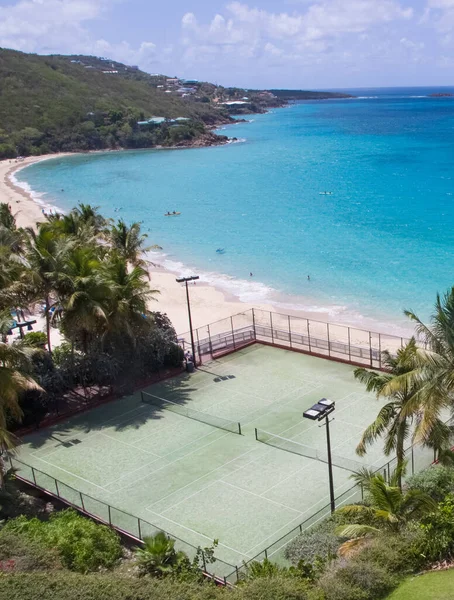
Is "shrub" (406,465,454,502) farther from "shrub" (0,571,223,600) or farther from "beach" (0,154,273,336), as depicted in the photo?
"beach" (0,154,273,336)

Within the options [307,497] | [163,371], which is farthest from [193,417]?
[307,497]

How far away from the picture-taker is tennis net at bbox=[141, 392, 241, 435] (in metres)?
27.3

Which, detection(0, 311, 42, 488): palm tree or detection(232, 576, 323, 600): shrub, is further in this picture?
detection(0, 311, 42, 488): palm tree

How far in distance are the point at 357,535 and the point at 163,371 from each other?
18.3m

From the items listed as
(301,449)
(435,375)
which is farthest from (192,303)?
(435,375)

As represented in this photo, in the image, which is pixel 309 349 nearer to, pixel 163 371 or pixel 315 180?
pixel 163 371

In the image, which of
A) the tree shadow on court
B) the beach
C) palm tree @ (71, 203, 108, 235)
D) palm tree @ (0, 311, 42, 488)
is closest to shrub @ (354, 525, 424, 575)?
palm tree @ (0, 311, 42, 488)

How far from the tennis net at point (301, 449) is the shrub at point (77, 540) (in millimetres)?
8003

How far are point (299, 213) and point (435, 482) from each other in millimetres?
65921

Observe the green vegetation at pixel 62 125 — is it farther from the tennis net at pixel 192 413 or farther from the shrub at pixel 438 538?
the shrub at pixel 438 538

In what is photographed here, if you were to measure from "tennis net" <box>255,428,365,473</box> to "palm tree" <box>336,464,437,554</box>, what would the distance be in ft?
20.5

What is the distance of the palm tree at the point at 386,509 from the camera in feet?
51.5

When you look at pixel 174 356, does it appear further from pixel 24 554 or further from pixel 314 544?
pixel 24 554

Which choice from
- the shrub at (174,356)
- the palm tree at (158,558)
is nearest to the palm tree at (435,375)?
the palm tree at (158,558)
